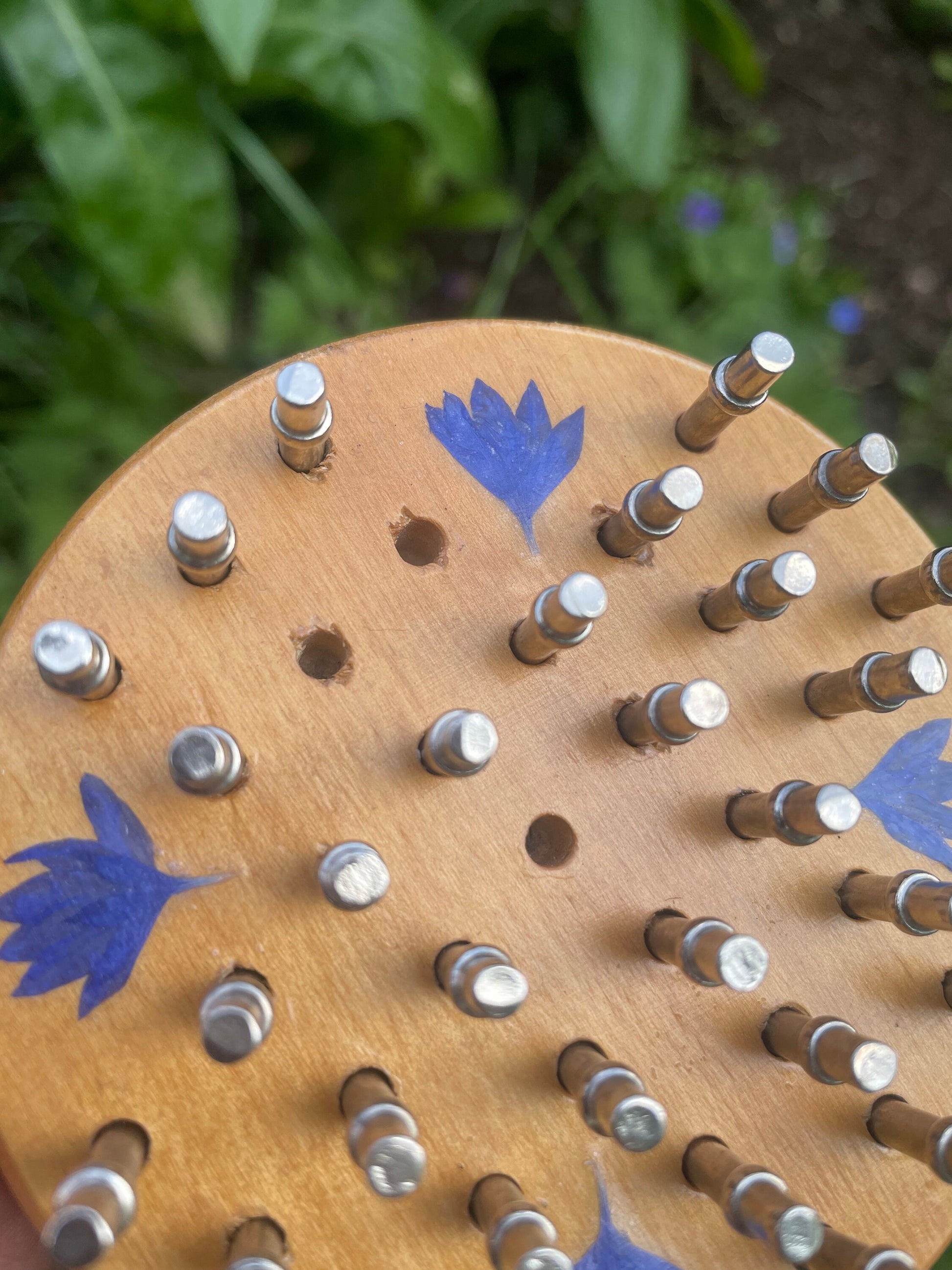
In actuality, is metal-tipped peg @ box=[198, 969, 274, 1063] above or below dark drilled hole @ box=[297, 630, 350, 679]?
below

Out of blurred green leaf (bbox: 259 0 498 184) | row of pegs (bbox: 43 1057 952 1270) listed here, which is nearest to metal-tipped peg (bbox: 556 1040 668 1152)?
row of pegs (bbox: 43 1057 952 1270)

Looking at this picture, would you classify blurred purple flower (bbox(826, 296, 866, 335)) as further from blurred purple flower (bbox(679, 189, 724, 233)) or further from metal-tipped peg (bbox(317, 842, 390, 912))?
metal-tipped peg (bbox(317, 842, 390, 912))

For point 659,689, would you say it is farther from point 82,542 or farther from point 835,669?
point 82,542

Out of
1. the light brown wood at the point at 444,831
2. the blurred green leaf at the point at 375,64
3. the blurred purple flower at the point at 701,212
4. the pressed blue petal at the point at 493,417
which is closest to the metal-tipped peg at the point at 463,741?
the light brown wood at the point at 444,831

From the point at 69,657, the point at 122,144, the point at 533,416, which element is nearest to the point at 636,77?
the point at 122,144

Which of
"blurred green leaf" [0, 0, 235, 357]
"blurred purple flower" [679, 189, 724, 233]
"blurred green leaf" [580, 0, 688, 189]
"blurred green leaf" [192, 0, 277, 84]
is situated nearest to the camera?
"blurred green leaf" [192, 0, 277, 84]
